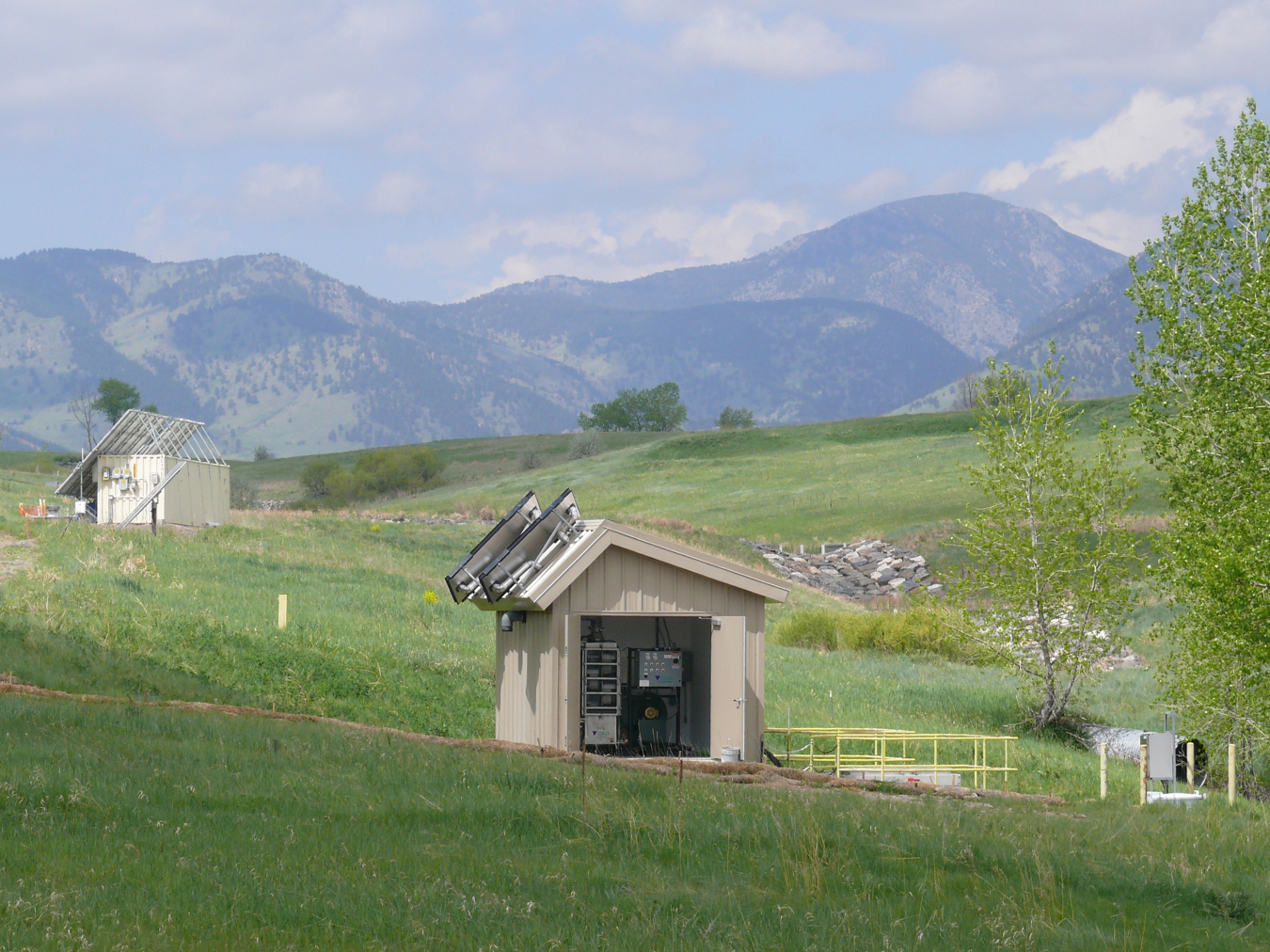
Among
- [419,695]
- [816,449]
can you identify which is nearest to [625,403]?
[816,449]

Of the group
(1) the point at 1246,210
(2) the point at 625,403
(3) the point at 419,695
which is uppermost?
(2) the point at 625,403

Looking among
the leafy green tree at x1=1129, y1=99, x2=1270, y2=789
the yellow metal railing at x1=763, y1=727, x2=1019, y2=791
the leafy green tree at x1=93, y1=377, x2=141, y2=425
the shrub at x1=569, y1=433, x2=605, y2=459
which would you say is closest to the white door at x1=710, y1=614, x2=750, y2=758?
the yellow metal railing at x1=763, y1=727, x2=1019, y2=791

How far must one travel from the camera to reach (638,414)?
195m

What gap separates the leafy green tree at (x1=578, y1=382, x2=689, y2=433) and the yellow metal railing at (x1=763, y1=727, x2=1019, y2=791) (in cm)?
16648

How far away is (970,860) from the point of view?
1022cm

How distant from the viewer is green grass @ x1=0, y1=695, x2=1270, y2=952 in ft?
25.4

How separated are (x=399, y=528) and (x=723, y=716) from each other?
46312 millimetres

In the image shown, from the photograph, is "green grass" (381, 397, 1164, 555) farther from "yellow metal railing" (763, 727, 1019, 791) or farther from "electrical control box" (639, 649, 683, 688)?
"electrical control box" (639, 649, 683, 688)

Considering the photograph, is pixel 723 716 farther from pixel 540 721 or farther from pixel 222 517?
pixel 222 517

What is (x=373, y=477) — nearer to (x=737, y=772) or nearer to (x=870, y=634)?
(x=870, y=634)

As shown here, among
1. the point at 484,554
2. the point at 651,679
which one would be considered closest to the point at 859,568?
the point at 651,679

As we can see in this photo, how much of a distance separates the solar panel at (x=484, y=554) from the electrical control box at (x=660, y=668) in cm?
284

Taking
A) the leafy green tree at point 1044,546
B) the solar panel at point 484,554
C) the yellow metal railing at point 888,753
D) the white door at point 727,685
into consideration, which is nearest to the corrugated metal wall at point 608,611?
the white door at point 727,685

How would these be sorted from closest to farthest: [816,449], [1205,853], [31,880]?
[31,880]
[1205,853]
[816,449]
